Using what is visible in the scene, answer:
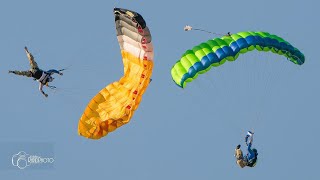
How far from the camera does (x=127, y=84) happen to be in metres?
53.6

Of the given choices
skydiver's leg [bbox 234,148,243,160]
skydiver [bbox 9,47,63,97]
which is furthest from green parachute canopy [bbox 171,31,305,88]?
skydiver [bbox 9,47,63,97]

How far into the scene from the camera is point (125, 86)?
53719 millimetres

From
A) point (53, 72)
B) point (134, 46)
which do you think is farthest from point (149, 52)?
point (53, 72)

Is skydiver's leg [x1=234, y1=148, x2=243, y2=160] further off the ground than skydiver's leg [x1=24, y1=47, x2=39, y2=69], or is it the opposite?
skydiver's leg [x1=24, y1=47, x2=39, y2=69]

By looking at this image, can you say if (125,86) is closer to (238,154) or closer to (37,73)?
(37,73)

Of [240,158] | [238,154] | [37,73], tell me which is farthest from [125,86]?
[240,158]

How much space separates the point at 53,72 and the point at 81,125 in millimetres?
2744

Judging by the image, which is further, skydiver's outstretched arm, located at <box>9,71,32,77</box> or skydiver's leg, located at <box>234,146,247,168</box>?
skydiver's leg, located at <box>234,146,247,168</box>

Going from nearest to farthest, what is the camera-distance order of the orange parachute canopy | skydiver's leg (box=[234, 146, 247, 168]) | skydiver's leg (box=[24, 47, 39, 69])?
1. the orange parachute canopy
2. skydiver's leg (box=[24, 47, 39, 69])
3. skydiver's leg (box=[234, 146, 247, 168])

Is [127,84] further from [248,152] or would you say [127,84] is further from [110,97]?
[248,152]

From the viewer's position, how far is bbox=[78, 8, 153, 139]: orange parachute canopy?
5203 centimetres

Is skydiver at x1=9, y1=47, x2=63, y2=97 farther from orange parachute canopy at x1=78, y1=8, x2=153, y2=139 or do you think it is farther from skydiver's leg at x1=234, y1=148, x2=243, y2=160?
skydiver's leg at x1=234, y1=148, x2=243, y2=160

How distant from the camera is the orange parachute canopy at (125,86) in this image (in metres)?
52.0

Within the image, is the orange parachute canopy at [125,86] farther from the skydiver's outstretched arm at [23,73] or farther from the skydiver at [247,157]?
the skydiver at [247,157]
